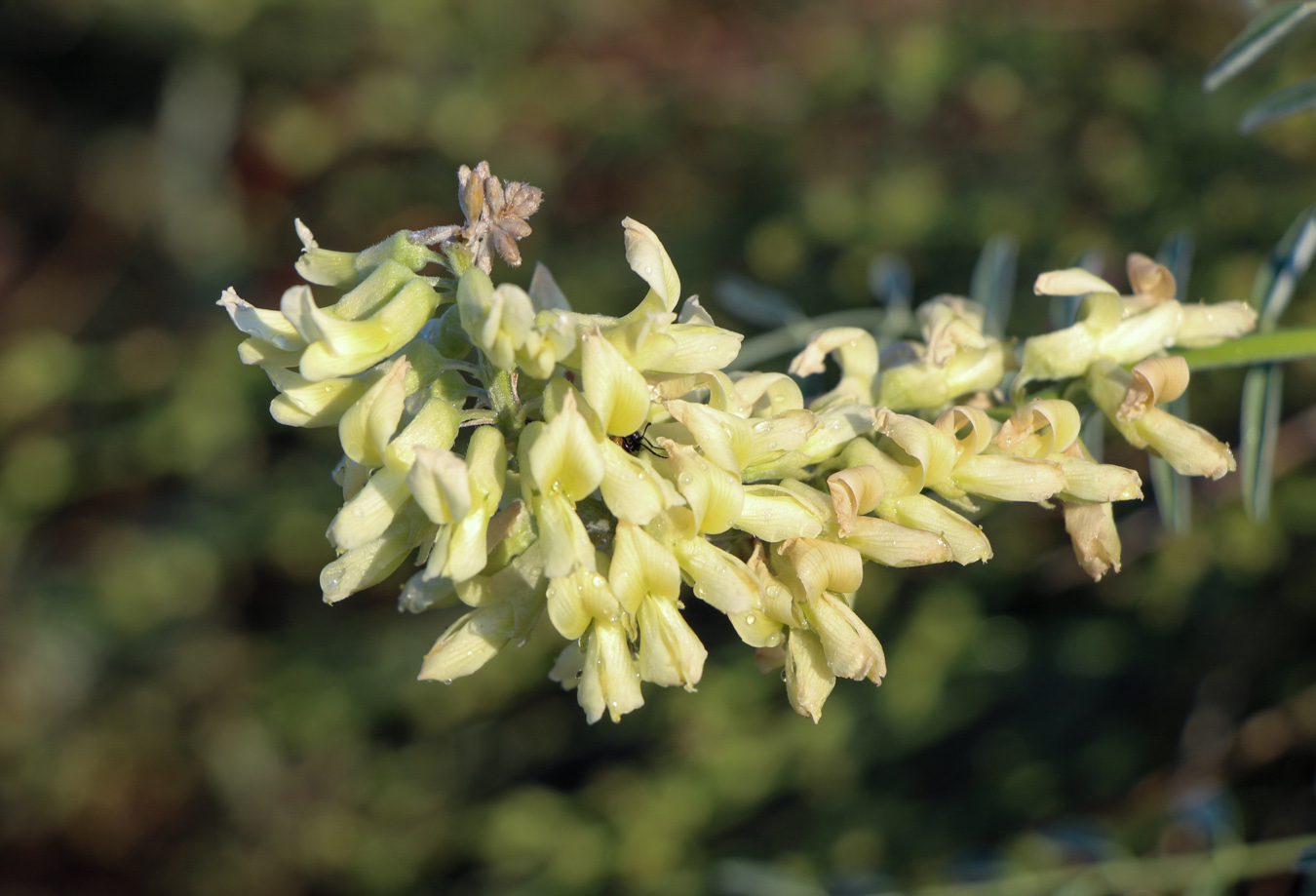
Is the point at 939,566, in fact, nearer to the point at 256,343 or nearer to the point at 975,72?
the point at 975,72

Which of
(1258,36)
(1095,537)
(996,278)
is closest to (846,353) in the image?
(1095,537)

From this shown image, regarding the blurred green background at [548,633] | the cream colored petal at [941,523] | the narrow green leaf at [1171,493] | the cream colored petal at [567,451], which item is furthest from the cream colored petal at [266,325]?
the blurred green background at [548,633]

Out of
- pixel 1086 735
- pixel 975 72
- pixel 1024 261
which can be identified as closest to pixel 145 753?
pixel 1086 735

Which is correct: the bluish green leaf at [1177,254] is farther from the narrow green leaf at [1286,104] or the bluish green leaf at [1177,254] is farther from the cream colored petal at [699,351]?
the cream colored petal at [699,351]

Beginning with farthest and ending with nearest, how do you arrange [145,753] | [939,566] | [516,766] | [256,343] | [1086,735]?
[145,753]
[516,766]
[939,566]
[1086,735]
[256,343]

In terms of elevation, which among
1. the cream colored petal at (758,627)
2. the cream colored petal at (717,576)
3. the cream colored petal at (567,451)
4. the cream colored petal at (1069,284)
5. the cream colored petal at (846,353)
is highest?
the cream colored petal at (1069,284)

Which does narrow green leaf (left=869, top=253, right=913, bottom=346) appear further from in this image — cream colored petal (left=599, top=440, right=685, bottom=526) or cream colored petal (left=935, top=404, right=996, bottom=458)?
cream colored petal (left=599, top=440, right=685, bottom=526)

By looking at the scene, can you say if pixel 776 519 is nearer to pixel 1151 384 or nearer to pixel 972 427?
pixel 972 427
